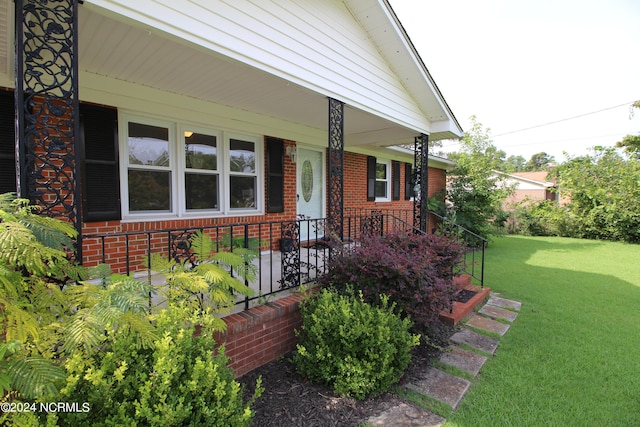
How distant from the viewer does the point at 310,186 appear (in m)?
7.14

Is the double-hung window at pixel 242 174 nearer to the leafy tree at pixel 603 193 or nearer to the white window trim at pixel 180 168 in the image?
the white window trim at pixel 180 168

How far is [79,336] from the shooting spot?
1.41 m

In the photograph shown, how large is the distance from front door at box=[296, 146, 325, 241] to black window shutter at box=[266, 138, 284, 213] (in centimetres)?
63

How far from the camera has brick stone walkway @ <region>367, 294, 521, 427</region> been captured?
2416 millimetres

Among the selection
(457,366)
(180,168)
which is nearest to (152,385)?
(457,366)

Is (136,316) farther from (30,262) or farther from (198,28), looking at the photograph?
(198,28)

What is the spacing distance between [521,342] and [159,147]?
5533 mm

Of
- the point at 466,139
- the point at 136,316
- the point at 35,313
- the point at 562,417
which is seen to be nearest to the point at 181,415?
the point at 136,316

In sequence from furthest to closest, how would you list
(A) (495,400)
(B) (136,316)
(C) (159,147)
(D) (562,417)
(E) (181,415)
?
(C) (159,147)
(A) (495,400)
(D) (562,417)
(B) (136,316)
(E) (181,415)

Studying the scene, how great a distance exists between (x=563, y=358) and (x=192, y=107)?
18.7 ft

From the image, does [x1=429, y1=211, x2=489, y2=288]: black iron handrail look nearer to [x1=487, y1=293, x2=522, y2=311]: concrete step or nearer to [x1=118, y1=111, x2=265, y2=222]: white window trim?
[x1=487, y1=293, x2=522, y2=311]: concrete step

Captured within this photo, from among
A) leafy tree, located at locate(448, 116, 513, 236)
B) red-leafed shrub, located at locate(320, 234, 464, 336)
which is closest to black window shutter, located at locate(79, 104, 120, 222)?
red-leafed shrub, located at locate(320, 234, 464, 336)

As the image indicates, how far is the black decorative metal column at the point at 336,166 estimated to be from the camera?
13.8ft

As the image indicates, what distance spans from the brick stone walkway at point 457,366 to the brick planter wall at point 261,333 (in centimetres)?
114
